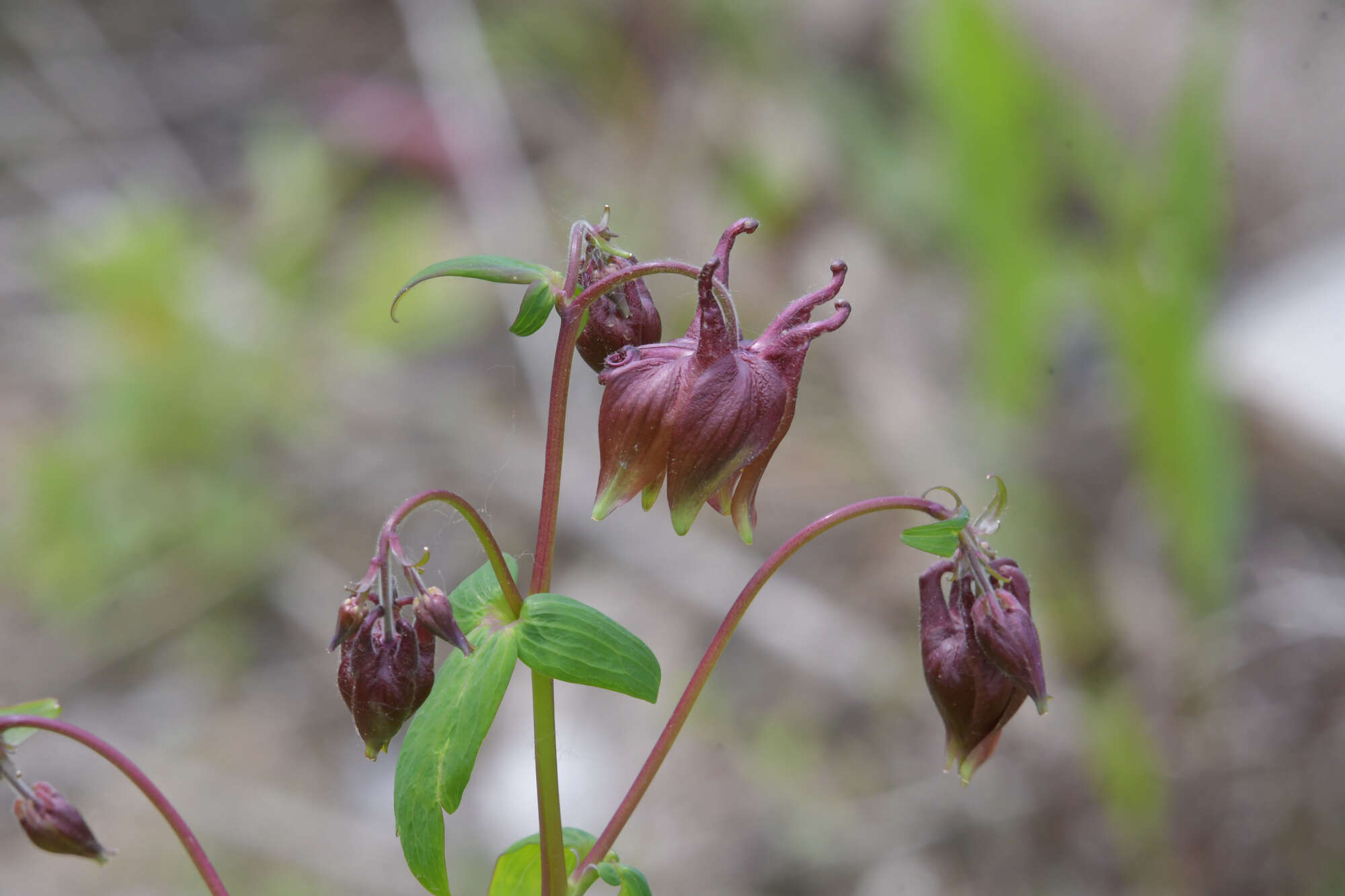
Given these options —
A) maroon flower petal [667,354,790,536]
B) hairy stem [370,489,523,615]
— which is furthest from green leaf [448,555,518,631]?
maroon flower petal [667,354,790,536]

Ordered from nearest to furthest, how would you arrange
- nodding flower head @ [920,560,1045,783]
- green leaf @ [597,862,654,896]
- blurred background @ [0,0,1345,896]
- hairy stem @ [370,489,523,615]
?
1. hairy stem @ [370,489,523,615]
2. nodding flower head @ [920,560,1045,783]
3. green leaf @ [597,862,654,896]
4. blurred background @ [0,0,1345,896]

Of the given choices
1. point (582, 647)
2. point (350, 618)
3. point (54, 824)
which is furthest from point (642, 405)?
point (54, 824)

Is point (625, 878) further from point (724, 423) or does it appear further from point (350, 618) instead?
point (724, 423)

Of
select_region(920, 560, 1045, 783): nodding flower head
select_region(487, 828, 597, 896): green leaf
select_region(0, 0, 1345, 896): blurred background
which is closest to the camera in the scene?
select_region(920, 560, 1045, 783): nodding flower head

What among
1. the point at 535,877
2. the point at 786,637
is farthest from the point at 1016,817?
the point at 535,877

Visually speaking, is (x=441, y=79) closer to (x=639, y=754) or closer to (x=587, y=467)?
(x=587, y=467)

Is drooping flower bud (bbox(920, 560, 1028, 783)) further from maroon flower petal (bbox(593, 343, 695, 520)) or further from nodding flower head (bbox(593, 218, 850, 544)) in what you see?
maroon flower petal (bbox(593, 343, 695, 520))

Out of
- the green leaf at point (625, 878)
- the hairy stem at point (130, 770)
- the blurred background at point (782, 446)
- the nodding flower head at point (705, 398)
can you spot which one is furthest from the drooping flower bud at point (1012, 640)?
the blurred background at point (782, 446)
